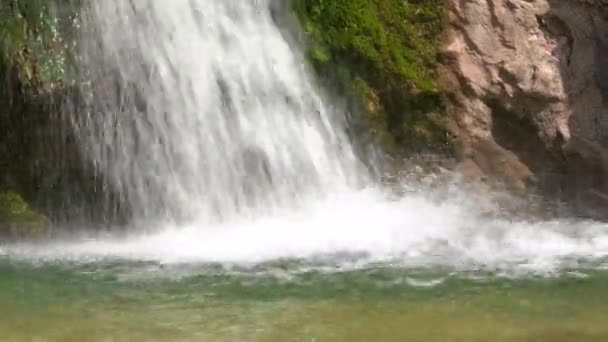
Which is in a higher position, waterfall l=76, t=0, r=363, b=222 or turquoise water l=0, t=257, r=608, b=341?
waterfall l=76, t=0, r=363, b=222

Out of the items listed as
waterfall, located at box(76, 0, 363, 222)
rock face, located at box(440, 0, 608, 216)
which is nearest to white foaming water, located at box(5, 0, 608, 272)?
waterfall, located at box(76, 0, 363, 222)

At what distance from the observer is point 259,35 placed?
891 centimetres

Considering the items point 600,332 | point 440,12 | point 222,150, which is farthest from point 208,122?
point 600,332

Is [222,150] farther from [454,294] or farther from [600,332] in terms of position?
[600,332]

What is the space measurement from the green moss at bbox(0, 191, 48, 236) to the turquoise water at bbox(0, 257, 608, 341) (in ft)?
4.09

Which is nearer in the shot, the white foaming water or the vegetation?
the white foaming water

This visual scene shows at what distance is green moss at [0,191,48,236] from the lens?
8.01 meters

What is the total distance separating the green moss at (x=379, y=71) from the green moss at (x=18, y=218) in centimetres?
265

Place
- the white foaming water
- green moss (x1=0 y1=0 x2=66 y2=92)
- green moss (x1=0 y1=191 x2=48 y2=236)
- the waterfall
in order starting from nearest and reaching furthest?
the white foaming water
green moss (x1=0 y1=0 x2=66 y2=92)
green moss (x1=0 y1=191 x2=48 y2=236)
the waterfall

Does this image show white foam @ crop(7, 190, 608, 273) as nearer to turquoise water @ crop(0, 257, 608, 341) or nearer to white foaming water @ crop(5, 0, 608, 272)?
white foaming water @ crop(5, 0, 608, 272)

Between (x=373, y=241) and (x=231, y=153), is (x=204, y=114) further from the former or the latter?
(x=373, y=241)

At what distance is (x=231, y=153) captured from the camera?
8.56 metres

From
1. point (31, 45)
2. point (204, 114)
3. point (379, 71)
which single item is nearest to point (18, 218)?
point (31, 45)

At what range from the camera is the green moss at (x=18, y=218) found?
8.01 m
